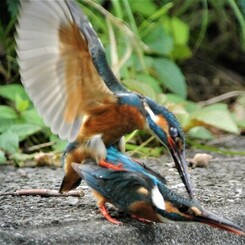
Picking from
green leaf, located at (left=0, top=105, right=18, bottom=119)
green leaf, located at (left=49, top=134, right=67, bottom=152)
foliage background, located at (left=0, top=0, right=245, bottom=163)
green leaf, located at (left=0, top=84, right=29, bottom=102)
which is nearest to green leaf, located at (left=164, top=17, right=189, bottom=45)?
foliage background, located at (left=0, top=0, right=245, bottom=163)

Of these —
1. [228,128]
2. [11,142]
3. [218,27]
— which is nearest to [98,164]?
[11,142]

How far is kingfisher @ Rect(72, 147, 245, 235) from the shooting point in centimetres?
247

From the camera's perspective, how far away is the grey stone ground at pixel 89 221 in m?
2.53

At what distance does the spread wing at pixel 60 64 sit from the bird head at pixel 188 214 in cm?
37

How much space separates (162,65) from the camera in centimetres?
425

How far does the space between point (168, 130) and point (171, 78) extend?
5.44 ft

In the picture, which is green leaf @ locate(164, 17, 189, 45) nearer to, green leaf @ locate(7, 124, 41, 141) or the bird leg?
green leaf @ locate(7, 124, 41, 141)

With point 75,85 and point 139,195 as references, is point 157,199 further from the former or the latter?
point 75,85

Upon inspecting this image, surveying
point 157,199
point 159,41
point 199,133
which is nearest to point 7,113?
point 199,133

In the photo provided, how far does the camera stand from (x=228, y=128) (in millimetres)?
3730

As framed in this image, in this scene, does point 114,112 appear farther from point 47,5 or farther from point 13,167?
point 13,167

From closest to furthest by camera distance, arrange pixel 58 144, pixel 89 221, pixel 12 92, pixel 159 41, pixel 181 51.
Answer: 1. pixel 89 221
2. pixel 58 144
3. pixel 12 92
4. pixel 159 41
5. pixel 181 51

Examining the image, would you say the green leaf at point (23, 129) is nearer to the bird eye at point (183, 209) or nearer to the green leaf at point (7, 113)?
the green leaf at point (7, 113)

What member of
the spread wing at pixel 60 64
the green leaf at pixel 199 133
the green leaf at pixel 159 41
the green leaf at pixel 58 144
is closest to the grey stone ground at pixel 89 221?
the spread wing at pixel 60 64
